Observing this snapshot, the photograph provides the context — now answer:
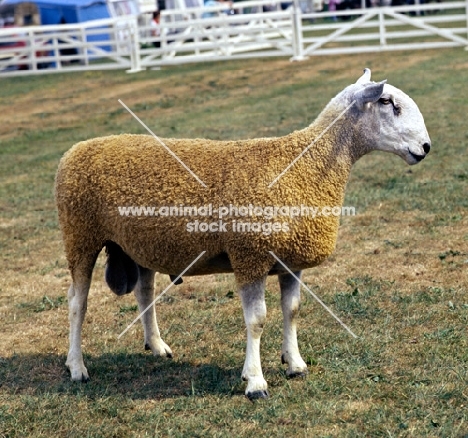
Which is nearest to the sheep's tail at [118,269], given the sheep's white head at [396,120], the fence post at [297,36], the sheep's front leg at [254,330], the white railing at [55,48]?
the sheep's front leg at [254,330]

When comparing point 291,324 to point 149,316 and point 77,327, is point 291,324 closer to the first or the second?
point 149,316

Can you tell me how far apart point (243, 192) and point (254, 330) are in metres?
0.78

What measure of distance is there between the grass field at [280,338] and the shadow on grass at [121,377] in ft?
0.04

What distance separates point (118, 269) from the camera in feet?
19.3

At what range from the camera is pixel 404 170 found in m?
11.4

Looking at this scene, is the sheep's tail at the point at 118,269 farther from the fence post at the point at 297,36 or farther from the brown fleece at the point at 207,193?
the fence post at the point at 297,36

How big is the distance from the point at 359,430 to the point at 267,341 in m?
1.49

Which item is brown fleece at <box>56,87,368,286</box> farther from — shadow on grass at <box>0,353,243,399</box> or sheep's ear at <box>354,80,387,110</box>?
shadow on grass at <box>0,353,243,399</box>

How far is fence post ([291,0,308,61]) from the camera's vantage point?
78.2 ft

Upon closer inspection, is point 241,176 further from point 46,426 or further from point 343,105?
point 46,426

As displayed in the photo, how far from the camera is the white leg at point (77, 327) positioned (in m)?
5.67

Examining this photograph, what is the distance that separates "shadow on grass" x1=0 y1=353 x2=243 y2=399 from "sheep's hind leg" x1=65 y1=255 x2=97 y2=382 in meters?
0.09

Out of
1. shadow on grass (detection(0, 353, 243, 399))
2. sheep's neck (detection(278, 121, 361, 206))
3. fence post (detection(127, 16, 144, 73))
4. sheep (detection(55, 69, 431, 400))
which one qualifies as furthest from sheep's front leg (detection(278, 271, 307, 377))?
fence post (detection(127, 16, 144, 73))

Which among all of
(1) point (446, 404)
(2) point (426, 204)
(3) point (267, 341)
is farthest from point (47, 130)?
(1) point (446, 404)
